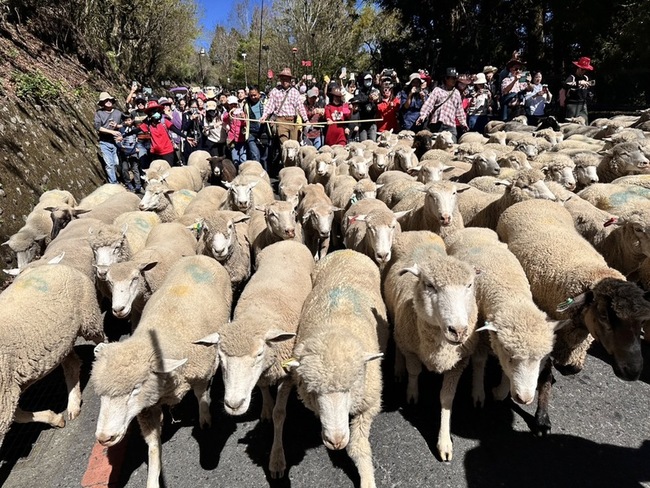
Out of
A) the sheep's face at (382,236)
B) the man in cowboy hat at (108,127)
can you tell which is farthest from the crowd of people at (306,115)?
the sheep's face at (382,236)

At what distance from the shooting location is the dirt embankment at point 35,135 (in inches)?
249

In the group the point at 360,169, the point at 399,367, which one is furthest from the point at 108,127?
the point at 399,367

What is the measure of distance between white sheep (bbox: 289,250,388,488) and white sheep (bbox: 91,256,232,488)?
78 cm

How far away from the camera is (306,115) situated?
9461mm

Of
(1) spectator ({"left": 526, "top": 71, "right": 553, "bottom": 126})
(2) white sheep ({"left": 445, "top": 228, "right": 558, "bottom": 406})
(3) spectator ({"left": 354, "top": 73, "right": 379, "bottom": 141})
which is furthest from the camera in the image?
(1) spectator ({"left": 526, "top": 71, "right": 553, "bottom": 126})

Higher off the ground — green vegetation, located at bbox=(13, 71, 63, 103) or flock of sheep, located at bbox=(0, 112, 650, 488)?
green vegetation, located at bbox=(13, 71, 63, 103)

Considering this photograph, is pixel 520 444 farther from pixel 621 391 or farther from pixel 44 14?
pixel 44 14

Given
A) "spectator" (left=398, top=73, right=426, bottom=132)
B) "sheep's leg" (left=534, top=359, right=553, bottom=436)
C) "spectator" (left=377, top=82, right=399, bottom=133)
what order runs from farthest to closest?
1. "spectator" (left=377, top=82, right=399, bottom=133)
2. "spectator" (left=398, top=73, right=426, bottom=132)
3. "sheep's leg" (left=534, top=359, right=553, bottom=436)

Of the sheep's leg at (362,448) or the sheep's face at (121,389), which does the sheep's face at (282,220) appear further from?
the sheep's leg at (362,448)

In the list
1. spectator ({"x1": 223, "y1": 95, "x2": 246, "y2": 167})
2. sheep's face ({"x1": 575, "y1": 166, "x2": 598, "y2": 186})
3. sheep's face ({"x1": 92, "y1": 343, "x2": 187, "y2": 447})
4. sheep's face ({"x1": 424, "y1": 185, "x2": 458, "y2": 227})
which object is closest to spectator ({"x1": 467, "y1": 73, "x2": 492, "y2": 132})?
spectator ({"x1": 223, "y1": 95, "x2": 246, "y2": 167})

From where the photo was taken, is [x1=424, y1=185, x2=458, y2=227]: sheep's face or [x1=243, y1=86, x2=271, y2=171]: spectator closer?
[x1=424, y1=185, x2=458, y2=227]: sheep's face

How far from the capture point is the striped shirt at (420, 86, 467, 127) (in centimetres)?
796

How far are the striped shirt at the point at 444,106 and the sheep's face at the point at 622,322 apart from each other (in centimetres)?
620

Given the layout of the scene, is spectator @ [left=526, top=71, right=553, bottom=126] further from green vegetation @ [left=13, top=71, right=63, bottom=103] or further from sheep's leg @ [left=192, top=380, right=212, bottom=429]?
green vegetation @ [left=13, top=71, right=63, bottom=103]
